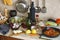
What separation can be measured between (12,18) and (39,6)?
329 mm

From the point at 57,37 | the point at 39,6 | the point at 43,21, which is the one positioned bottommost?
the point at 57,37

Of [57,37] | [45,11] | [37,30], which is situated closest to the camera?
[57,37]

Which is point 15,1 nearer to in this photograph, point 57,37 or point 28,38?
point 28,38

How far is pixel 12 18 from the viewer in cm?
196

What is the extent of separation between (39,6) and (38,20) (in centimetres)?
16

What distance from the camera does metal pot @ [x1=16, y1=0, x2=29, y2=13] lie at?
1936 mm

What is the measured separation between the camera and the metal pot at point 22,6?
1.94m

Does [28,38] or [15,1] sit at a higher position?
[15,1]

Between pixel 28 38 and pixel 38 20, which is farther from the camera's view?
pixel 38 20

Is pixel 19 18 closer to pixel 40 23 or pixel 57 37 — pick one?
pixel 40 23

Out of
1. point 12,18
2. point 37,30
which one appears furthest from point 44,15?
point 12,18

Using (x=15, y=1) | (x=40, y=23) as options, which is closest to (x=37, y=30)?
(x=40, y=23)

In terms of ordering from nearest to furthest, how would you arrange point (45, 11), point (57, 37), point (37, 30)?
point (57, 37) < point (37, 30) < point (45, 11)

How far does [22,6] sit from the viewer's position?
1951 millimetres
